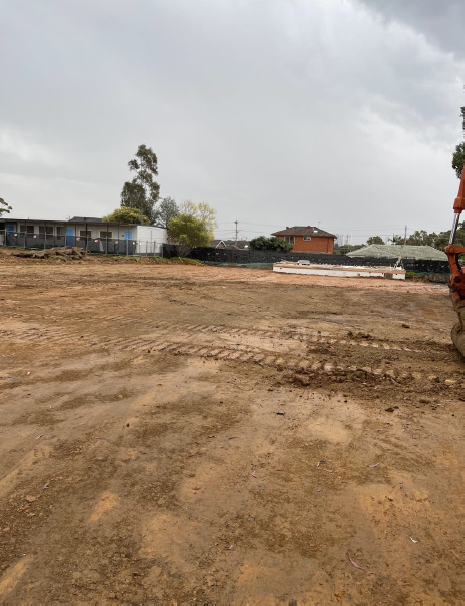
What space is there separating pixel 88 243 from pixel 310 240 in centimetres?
3517

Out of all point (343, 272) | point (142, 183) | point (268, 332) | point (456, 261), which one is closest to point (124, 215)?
point (142, 183)

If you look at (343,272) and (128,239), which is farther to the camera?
(128,239)

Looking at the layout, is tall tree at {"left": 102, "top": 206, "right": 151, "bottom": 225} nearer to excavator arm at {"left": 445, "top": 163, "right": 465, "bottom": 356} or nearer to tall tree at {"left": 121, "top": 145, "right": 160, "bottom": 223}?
tall tree at {"left": 121, "top": 145, "right": 160, "bottom": 223}

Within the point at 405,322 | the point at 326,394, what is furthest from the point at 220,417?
the point at 405,322

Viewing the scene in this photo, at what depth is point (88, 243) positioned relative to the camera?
124 ft

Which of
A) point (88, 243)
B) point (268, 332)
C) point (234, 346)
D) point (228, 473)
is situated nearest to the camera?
point (228, 473)

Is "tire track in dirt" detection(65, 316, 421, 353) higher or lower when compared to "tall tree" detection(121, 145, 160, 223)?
lower

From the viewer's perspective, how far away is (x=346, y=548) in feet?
7.72

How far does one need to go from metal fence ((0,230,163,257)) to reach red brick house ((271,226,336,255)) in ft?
98.0

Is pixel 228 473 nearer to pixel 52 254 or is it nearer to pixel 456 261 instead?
pixel 456 261

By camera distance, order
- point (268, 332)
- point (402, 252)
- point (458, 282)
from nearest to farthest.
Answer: point (458, 282) < point (268, 332) < point (402, 252)

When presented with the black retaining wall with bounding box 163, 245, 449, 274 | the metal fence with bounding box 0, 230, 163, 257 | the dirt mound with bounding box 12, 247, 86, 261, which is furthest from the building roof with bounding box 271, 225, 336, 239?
the dirt mound with bounding box 12, 247, 86, 261

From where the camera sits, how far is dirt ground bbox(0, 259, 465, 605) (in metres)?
2.13

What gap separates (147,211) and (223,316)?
46634 millimetres
